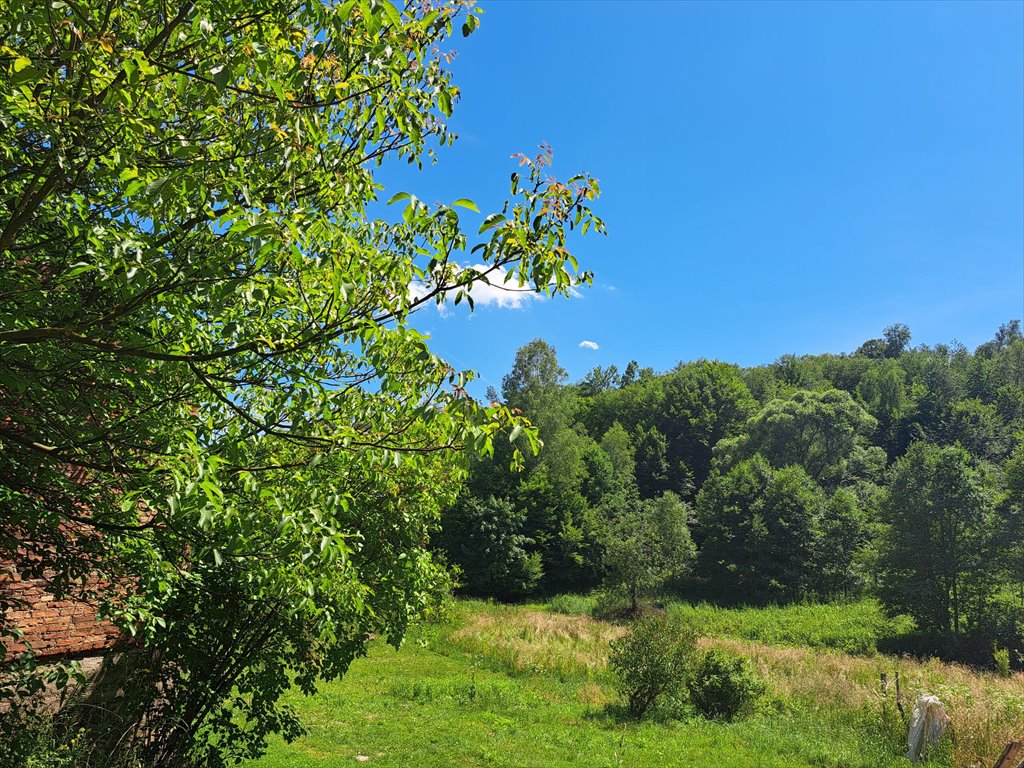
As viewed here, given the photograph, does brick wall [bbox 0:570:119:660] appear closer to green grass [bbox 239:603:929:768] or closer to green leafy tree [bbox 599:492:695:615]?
green grass [bbox 239:603:929:768]

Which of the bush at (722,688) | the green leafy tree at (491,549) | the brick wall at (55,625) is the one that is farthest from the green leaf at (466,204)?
the green leafy tree at (491,549)

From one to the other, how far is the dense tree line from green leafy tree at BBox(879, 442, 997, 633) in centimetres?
7

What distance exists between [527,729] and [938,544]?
1074 inches

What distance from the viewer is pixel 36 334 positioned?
7.36ft

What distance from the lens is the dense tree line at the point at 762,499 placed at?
28.8 meters

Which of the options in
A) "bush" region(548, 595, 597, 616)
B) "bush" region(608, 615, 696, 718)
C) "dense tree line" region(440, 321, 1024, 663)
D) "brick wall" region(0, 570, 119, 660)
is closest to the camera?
"brick wall" region(0, 570, 119, 660)

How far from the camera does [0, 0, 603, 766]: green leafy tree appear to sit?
2.35 m

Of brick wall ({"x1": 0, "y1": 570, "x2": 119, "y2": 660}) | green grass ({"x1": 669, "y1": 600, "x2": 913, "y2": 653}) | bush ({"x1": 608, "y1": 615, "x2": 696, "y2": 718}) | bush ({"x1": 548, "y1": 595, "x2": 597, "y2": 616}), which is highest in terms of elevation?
brick wall ({"x1": 0, "y1": 570, "x2": 119, "y2": 660})

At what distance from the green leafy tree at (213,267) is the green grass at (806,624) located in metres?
26.2

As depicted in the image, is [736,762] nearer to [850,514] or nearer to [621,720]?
[621,720]

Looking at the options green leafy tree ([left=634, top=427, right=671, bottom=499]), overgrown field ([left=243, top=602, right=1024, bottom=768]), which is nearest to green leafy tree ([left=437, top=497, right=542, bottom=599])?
overgrown field ([left=243, top=602, right=1024, bottom=768])

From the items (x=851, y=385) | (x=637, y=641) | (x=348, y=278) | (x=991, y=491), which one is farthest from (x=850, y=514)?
(x=851, y=385)

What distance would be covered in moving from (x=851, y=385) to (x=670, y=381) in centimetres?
3279

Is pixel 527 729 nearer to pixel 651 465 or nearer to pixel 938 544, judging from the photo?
pixel 938 544
